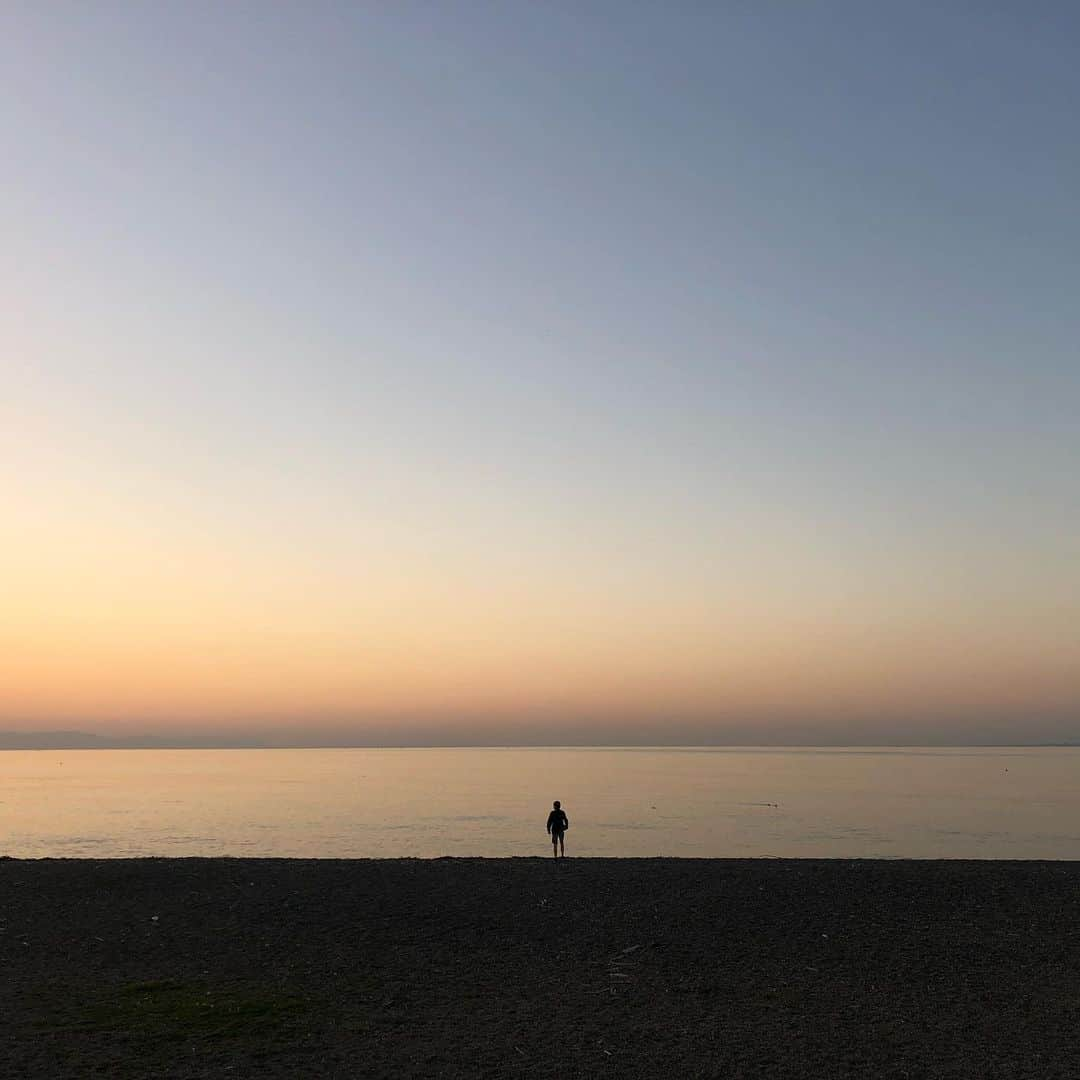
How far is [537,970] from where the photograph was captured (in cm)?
1841

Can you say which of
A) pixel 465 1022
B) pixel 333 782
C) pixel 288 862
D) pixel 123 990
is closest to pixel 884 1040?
pixel 465 1022

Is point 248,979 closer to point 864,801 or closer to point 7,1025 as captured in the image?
point 7,1025

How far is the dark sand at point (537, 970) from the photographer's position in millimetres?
13664

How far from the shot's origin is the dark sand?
1366cm

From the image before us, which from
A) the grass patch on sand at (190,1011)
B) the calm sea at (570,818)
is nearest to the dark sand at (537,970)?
the grass patch on sand at (190,1011)

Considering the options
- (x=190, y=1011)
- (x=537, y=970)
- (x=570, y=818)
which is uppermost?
(x=190, y=1011)

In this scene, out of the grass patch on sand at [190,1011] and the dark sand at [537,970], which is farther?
the grass patch on sand at [190,1011]

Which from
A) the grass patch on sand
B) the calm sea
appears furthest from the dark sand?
the calm sea

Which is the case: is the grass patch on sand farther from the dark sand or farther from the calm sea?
the calm sea

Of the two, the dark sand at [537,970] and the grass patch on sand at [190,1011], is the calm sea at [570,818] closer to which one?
the dark sand at [537,970]

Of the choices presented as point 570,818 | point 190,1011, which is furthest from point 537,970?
point 570,818

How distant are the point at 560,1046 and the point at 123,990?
788cm

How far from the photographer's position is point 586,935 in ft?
68.5

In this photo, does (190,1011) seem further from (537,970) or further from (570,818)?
(570,818)
